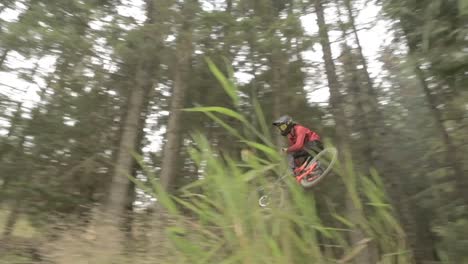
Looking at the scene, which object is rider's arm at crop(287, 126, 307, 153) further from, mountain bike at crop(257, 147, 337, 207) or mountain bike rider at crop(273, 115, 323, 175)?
mountain bike at crop(257, 147, 337, 207)

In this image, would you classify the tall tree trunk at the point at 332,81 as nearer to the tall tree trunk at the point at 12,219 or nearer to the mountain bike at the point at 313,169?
the mountain bike at the point at 313,169

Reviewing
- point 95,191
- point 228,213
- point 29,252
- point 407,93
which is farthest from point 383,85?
point 228,213

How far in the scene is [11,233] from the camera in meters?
9.49

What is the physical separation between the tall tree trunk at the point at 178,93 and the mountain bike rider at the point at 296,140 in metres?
2.86

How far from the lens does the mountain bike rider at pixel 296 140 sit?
568cm

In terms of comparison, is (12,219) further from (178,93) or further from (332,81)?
(332,81)

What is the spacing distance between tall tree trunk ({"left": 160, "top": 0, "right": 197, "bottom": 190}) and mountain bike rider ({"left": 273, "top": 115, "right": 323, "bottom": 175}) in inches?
113

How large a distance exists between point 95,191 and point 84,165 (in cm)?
73

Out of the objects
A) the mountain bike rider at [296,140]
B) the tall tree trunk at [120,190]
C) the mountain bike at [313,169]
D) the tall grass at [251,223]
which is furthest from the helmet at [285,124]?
the tall grass at [251,223]

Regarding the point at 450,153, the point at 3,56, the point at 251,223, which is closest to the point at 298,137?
the point at 251,223

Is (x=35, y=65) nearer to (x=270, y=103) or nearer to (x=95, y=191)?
(x=95, y=191)

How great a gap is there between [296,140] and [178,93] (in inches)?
144

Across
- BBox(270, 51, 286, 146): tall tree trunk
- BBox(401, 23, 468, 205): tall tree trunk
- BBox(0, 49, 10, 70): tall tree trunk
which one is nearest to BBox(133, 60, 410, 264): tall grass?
BBox(401, 23, 468, 205): tall tree trunk

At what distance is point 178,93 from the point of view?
8828 mm
